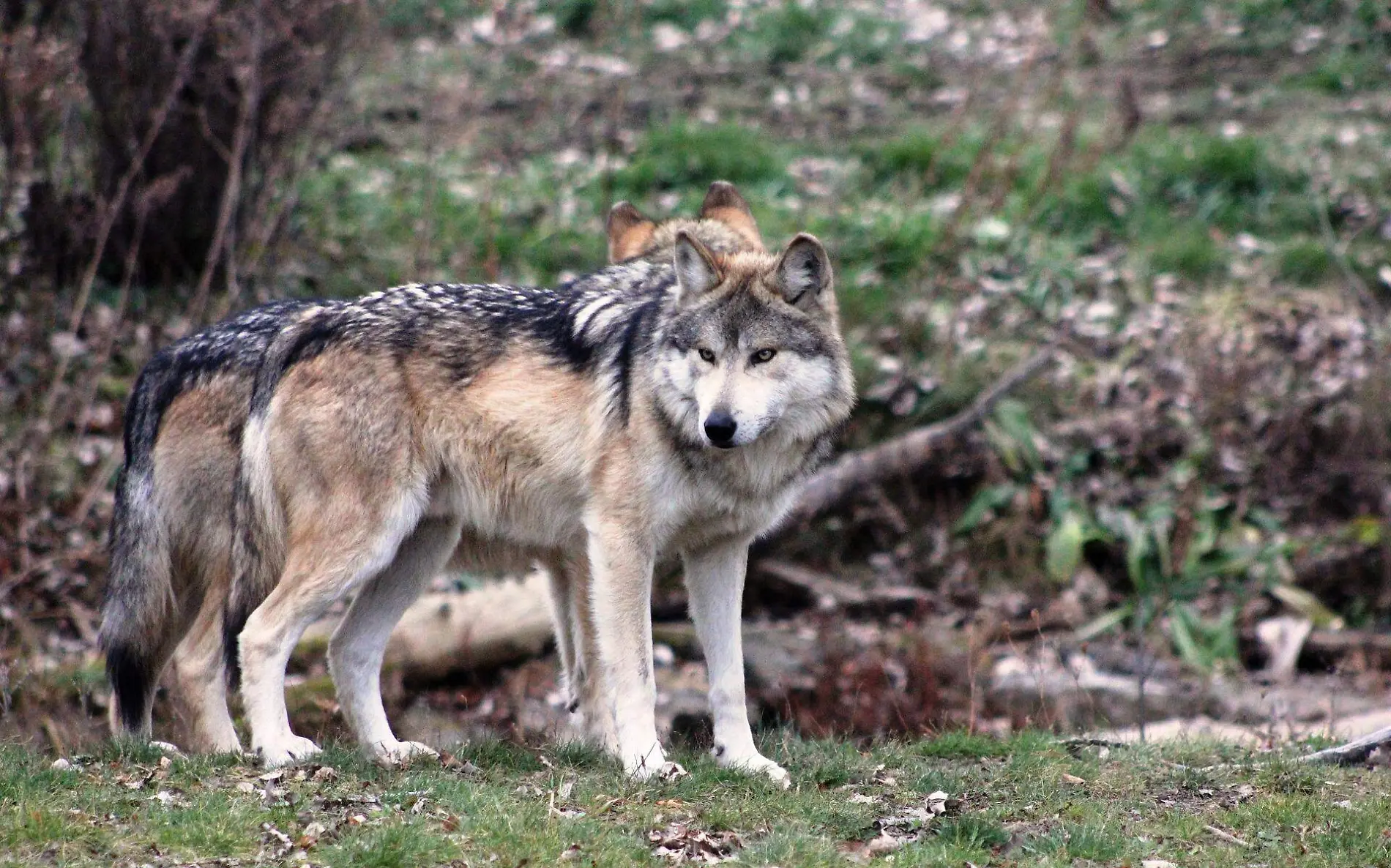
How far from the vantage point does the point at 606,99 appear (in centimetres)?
1354

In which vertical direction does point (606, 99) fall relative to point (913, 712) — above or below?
above

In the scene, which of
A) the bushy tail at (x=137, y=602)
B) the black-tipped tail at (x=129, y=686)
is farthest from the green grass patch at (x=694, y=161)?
the black-tipped tail at (x=129, y=686)

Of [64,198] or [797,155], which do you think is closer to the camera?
[64,198]

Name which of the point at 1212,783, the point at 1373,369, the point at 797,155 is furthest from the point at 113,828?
the point at 797,155

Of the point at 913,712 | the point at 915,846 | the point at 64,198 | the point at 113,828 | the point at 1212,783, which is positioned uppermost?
the point at 64,198

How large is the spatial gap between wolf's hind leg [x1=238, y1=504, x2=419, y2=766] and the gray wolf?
14.4 inches

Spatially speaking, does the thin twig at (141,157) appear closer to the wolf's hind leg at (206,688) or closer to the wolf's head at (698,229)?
the wolf's head at (698,229)

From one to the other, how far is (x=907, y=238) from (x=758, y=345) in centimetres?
672

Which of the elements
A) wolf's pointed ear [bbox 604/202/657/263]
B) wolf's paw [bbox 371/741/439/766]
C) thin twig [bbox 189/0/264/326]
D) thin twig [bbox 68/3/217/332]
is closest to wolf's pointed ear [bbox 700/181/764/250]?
wolf's pointed ear [bbox 604/202/657/263]

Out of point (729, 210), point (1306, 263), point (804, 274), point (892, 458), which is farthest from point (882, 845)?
point (1306, 263)

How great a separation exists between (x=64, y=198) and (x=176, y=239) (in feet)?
3.06

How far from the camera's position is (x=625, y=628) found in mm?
5289

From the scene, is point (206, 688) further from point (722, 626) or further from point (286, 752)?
point (722, 626)

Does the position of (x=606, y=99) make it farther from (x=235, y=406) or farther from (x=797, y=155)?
(x=235, y=406)
